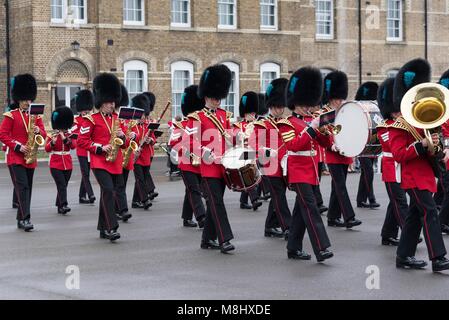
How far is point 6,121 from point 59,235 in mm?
1715

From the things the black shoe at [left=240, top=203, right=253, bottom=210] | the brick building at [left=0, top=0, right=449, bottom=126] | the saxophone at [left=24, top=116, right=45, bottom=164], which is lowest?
the black shoe at [left=240, top=203, right=253, bottom=210]

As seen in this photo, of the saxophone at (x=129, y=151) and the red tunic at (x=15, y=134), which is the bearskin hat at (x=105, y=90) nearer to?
the saxophone at (x=129, y=151)

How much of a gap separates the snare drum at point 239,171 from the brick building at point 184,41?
856 inches

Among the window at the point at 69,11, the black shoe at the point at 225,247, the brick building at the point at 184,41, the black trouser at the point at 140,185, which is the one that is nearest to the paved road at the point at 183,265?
the black shoe at the point at 225,247

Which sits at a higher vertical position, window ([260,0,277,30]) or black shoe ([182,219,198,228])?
window ([260,0,277,30])

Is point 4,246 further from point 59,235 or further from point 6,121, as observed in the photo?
point 6,121

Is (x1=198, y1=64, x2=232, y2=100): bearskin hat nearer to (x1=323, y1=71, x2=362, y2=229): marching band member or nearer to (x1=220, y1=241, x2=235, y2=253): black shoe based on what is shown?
(x1=220, y1=241, x2=235, y2=253): black shoe

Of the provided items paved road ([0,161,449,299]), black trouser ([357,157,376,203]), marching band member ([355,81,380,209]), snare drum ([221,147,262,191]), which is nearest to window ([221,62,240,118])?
marching band member ([355,81,380,209])

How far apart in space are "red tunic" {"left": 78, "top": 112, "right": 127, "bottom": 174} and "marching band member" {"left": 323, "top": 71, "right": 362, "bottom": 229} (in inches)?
108

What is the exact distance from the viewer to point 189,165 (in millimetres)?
13141

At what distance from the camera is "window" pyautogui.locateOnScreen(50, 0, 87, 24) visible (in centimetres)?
3247

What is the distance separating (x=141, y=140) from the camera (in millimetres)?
16625

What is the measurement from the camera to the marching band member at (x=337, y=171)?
1316 cm
